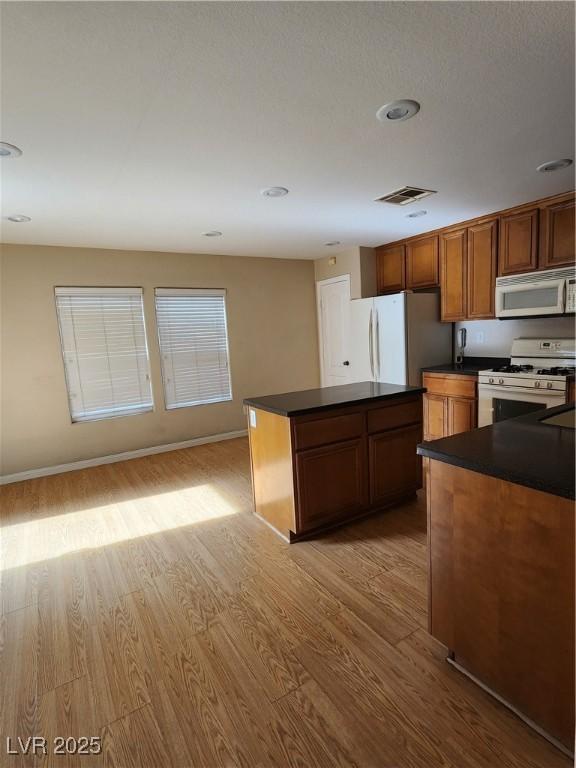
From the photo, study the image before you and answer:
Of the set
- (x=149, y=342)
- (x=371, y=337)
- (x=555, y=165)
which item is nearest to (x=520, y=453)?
(x=555, y=165)

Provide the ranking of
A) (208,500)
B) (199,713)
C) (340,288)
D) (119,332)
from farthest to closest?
(340,288), (119,332), (208,500), (199,713)

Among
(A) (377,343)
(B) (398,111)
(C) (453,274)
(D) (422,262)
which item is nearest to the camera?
(B) (398,111)

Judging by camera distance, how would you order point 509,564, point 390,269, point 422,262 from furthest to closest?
1. point 390,269
2. point 422,262
3. point 509,564

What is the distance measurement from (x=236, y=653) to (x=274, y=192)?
2.85 meters

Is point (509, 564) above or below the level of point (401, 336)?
below

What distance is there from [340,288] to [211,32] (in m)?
4.20

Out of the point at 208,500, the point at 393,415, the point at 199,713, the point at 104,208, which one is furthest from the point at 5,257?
the point at 199,713

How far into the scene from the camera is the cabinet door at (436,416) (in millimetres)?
4188

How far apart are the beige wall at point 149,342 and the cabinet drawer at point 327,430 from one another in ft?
9.41

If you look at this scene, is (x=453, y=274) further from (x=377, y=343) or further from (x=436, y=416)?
(x=436, y=416)

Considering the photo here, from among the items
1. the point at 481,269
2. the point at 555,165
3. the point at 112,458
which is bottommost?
the point at 112,458

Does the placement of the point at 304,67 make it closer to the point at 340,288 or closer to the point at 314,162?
the point at 314,162

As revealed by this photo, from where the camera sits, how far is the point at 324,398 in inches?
111

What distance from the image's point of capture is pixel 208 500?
339 cm
